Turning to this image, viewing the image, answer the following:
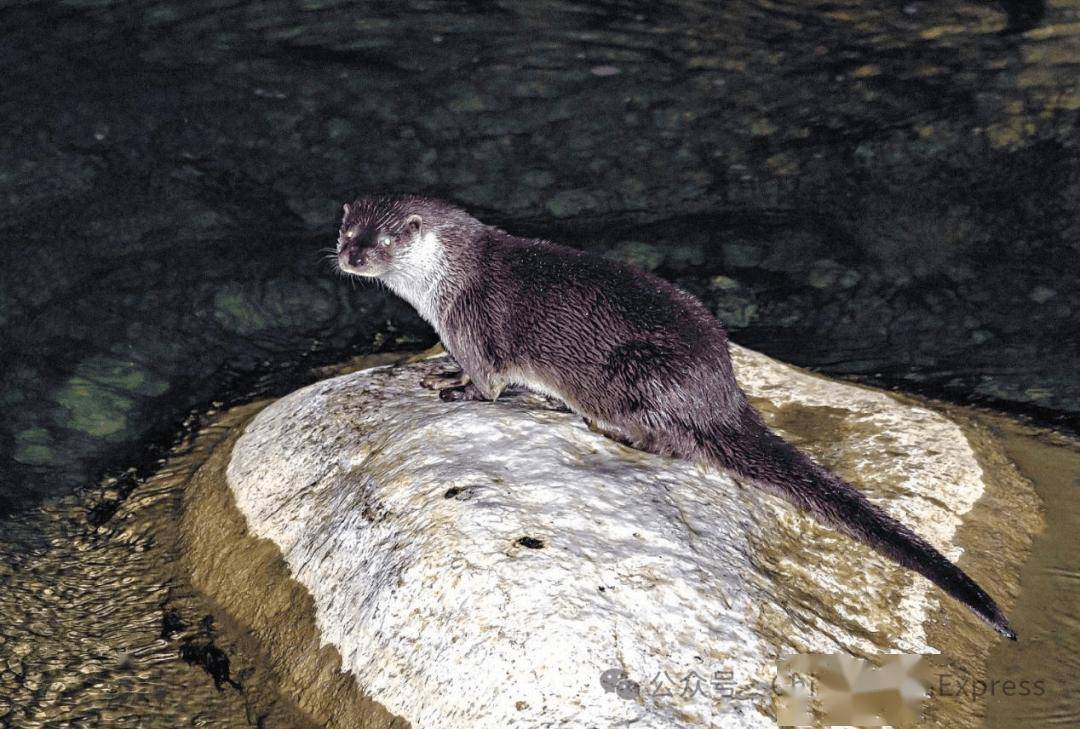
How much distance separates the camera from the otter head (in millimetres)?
4484

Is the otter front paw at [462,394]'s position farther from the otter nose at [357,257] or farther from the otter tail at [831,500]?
the otter tail at [831,500]

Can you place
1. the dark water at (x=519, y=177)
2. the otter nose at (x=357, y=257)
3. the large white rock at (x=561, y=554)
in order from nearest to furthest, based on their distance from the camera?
the large white rock at (x=561, y=554)
the otter nose at (x=357, y=257)
the dark water at (x=519, y=177)

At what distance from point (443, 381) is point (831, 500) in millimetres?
1555

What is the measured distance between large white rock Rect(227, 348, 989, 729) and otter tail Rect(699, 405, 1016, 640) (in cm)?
8

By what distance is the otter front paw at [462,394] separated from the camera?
4.16 meters

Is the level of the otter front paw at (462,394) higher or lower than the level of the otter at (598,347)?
lower

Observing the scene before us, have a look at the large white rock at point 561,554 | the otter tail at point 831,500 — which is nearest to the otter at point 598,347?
the otter tail at point 831,500

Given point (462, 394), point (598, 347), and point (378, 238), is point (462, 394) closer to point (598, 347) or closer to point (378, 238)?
point (598, 347)

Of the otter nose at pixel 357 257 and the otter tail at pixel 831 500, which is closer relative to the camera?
the otter tail at pixel 831 500

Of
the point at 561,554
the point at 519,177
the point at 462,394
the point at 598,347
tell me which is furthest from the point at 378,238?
the point at 519,177

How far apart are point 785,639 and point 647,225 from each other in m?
3.61

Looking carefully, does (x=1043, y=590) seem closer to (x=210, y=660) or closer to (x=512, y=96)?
(x=210, y=660)

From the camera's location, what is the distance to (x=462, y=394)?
422 cm

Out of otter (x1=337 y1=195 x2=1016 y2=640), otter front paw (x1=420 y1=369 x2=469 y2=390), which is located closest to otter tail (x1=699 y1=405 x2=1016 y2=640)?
otter (x1=337 y1=195 x2=1016 y2=640)
